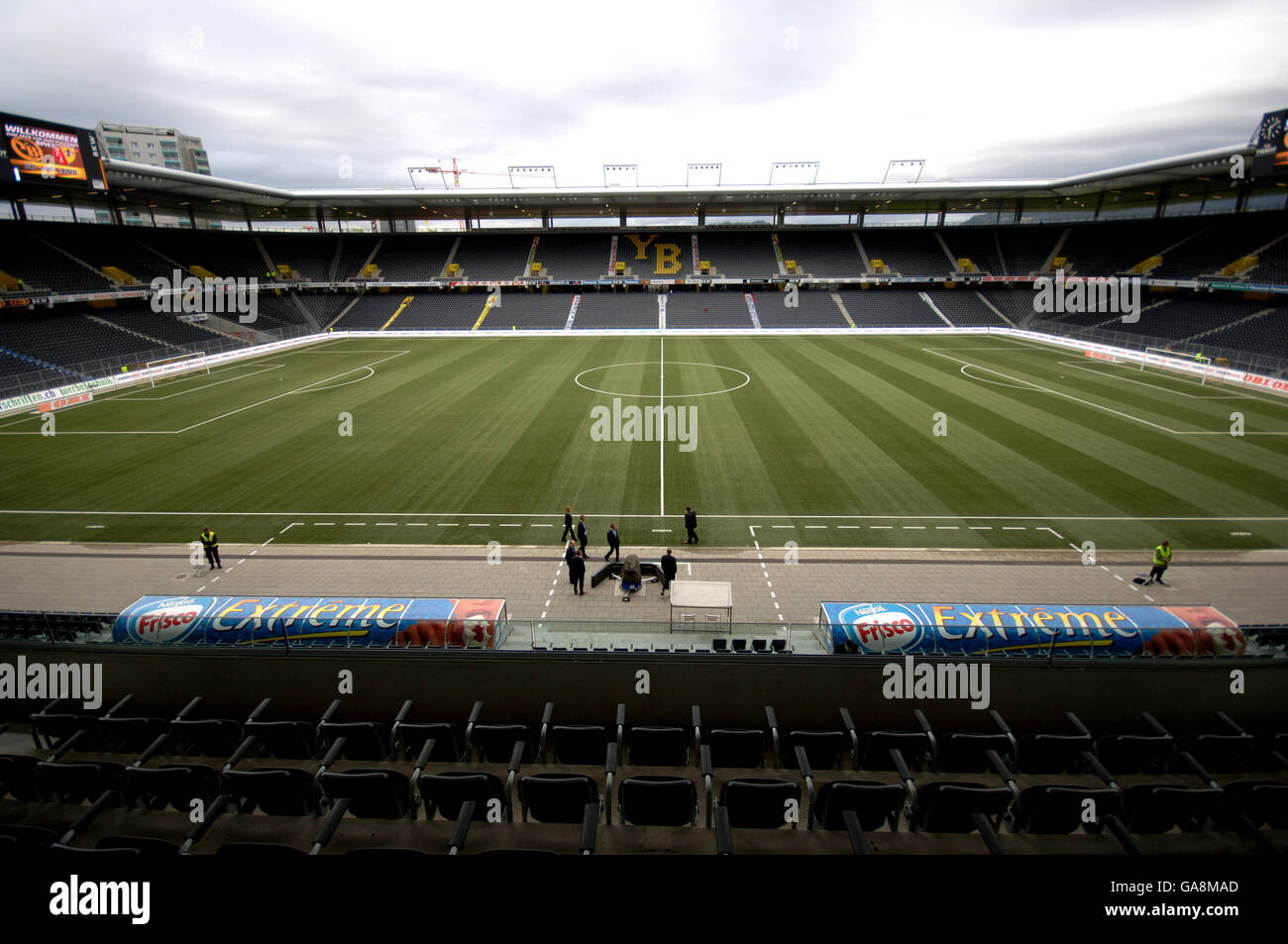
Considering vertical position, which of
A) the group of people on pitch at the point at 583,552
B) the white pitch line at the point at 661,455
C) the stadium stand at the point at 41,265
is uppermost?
the stadium stand at the point at 41,265

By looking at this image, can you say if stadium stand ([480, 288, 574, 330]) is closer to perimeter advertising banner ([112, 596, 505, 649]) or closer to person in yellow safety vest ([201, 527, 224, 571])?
person in yellow safety vest ([201, 527, 224, 571])

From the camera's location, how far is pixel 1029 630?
30.7 feet

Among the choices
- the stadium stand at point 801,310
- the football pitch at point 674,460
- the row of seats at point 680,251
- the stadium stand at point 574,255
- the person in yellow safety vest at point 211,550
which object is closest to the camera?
the person in yellow safety vest at point 211,550

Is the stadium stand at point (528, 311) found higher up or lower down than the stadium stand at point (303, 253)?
lower down

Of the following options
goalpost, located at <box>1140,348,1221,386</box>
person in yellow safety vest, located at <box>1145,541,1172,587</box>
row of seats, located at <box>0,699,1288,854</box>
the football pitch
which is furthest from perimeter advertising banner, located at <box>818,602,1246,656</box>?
goalpost, located at <box>1140,348,1221,386</box>

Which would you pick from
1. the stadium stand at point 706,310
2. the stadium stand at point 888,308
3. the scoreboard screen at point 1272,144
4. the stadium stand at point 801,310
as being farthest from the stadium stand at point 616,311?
the scoreboard screen at point 1272,144

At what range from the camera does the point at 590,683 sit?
27.7 feet

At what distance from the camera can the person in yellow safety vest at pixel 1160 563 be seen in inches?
598

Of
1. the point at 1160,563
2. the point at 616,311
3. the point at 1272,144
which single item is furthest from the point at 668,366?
the point at 1272,144

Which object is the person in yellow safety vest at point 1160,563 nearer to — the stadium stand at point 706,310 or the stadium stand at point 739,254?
the stadium stand at point 706,310

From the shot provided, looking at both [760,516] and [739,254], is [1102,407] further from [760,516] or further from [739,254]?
[739,254]

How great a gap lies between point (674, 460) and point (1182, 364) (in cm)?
3935

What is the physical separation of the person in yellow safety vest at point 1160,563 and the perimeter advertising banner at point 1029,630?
6.52 metres

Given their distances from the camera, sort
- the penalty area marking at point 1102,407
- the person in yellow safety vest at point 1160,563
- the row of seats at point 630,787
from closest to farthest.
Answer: the row of seats at point 630,787 < the person in yellow safety vest at point 1160,563 < the penalty area marking at point 1102,407
